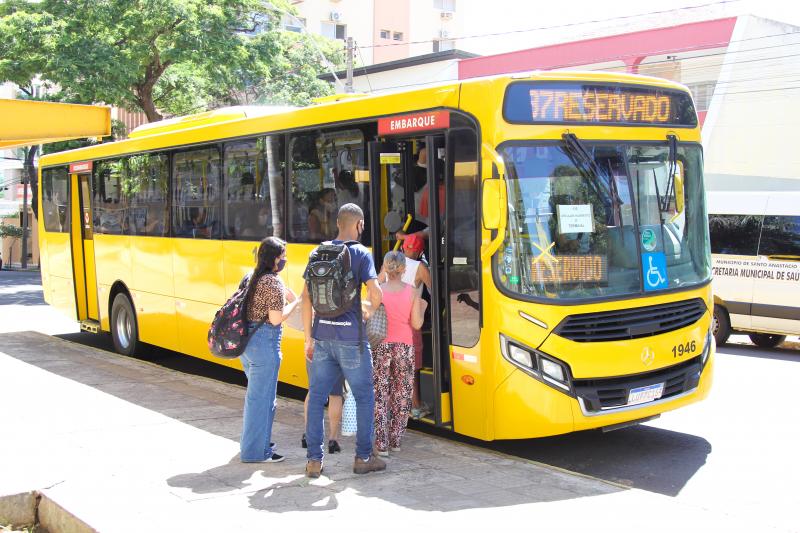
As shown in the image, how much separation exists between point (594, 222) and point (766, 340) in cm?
992

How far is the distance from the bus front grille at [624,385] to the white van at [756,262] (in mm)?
7567

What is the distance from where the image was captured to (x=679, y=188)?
307 inches

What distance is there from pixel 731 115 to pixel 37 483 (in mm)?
26019

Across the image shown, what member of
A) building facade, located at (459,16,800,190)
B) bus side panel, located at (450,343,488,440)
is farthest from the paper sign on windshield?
building facade, located at (459,16,800,190)

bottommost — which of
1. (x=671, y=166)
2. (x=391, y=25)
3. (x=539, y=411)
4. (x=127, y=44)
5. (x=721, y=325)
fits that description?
(x=721, y=325)

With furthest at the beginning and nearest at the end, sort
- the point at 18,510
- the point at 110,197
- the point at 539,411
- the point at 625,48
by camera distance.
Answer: the point at 625,48, the point at 110,197, the point at 539,411, the point at 18,510

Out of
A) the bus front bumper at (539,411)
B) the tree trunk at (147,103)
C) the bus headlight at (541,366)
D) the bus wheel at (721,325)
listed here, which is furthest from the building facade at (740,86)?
the bus headlight at (541,366)

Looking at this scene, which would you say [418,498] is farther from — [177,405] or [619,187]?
[177,405]

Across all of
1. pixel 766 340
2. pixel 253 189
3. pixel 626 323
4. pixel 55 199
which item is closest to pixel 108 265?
pixel 55 199

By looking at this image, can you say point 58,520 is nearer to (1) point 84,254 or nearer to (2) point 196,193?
(2) point 196,193

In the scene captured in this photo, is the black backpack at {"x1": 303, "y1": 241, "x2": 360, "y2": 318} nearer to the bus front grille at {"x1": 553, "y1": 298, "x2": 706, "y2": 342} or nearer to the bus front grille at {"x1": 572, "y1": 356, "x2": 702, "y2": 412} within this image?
the bus front grille at {"x1": 553, "y1": 298, "x2": 706, "y2": 342}

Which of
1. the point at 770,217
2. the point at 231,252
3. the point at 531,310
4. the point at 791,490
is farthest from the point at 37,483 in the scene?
the point at 770,217

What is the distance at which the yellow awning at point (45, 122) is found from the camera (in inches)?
389

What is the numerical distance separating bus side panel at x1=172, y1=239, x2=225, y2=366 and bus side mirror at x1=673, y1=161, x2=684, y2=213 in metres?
5.39
